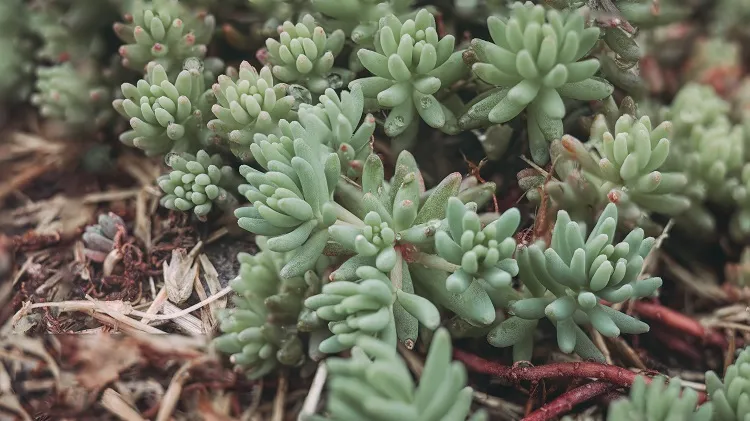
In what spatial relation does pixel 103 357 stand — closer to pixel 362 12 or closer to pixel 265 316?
pixel 265 316

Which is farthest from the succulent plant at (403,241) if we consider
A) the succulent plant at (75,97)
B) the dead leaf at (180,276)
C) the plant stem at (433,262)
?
the succulent plant at (75,97)

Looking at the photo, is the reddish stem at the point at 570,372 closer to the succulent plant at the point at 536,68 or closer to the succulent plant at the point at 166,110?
the succulent plant at the point at 536,68

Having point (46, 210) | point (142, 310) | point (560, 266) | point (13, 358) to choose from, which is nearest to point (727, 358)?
point (560, 266)

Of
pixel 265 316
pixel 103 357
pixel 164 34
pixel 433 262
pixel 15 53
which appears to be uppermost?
pixel 164 34

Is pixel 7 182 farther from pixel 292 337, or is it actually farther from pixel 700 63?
pixel 700 63

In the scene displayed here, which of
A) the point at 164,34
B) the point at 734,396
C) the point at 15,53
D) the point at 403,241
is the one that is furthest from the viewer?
the point at 15,53

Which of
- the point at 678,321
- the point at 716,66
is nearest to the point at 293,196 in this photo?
the point at 678,321

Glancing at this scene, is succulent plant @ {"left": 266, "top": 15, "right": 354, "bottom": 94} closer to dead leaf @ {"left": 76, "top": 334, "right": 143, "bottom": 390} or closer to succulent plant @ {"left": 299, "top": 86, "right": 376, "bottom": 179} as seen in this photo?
succulent plant @ {"left": 299, "top": 86, "right": 376, "bottom": 179}
